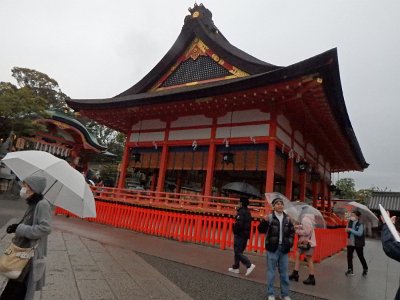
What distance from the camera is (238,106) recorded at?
1107cm

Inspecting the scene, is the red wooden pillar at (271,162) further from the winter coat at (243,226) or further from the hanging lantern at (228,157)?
the winter coat at (243,226)

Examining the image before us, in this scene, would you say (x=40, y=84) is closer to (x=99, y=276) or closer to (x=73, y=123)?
(x=73, y=123)

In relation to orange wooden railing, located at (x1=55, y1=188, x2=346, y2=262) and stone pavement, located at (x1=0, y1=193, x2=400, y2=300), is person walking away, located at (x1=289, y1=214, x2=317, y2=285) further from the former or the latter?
orange wooden railing, located at (x1=55, y1=188, x2=346, y2=262)

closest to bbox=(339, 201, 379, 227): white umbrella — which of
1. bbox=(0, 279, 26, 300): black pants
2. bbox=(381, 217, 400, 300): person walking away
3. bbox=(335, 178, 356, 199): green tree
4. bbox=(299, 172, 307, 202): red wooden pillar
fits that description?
bbox=(299, 172, 307, 202): red wooden pillar

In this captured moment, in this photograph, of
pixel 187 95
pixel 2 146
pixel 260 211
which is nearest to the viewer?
pixel 260 211

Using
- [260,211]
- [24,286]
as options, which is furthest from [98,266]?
[260,211]

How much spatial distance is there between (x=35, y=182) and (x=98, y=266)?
3.27 m

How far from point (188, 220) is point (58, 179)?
22.2ft

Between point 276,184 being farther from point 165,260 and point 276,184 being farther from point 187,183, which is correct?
point 165,260

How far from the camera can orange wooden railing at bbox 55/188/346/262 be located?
29.2 feet

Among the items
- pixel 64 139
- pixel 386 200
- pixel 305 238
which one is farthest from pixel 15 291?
pixel 386 200

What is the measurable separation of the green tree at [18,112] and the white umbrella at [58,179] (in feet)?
55.6

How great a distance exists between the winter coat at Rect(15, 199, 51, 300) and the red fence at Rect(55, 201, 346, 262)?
6.49 metres

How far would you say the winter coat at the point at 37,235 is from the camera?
9.16 feet
